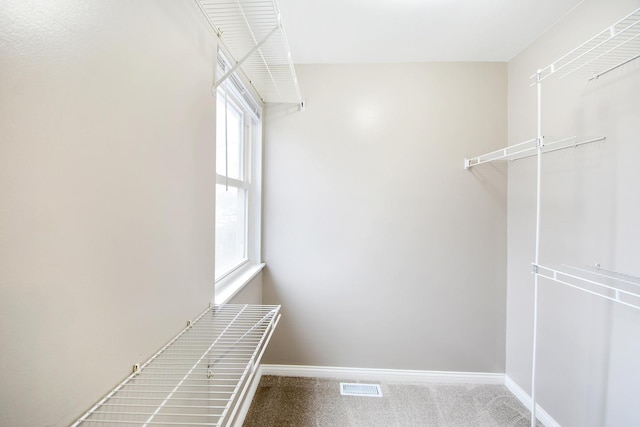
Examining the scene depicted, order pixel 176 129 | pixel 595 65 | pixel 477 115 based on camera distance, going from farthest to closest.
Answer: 1. pixel 477 115
2. pixel 595 65
3. pixel 176 129

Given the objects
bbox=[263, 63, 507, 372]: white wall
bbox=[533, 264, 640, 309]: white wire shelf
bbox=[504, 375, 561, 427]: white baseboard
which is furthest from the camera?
bbox=[263, 63, 507, 372]: white wall

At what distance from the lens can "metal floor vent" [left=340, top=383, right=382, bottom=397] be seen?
2.00 metres

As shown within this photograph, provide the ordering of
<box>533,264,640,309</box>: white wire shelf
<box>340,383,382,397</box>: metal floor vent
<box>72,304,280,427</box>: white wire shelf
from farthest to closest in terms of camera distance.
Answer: <box>340,383,382,397</box>: metal floor vent
<box>533,264,640,309</box>: white wire shelf
<box>72,304,280,427</box>: white wire shelf

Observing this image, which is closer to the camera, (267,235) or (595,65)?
(595,65)

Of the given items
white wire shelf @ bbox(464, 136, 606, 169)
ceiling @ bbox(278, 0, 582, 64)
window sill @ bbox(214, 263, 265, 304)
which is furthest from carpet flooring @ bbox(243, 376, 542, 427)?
ceiling @ bbox(278, 0, 582, 64)

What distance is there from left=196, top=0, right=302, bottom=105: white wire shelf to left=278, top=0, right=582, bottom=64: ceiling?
22 centimetres

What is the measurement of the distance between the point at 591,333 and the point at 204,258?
80.2 inches

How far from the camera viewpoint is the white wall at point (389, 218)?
2137 mm

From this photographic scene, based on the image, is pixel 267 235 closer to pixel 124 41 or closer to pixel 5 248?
pixel 124 41

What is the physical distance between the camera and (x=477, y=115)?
83.8 inches

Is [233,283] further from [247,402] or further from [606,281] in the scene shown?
[606,281]

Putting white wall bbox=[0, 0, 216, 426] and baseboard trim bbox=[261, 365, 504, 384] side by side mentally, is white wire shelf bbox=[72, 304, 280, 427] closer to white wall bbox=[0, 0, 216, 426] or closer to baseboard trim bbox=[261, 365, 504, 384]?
white wall bbox=[0, 0, 216, 426]

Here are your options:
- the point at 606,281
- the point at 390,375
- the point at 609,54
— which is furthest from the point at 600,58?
the point at 390,375

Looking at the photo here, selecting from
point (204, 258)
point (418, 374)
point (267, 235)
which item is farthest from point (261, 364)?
point (204, 258)
